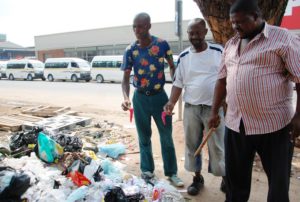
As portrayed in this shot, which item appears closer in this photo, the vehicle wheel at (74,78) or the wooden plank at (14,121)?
the wooden plank at (14,121)

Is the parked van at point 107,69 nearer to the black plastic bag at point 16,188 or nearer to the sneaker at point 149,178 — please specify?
the sneaker at point 149,178

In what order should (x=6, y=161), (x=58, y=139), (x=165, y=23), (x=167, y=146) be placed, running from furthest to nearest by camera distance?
1. (x=165, y=23)
2. (x=58, y=139)
3. (x=6, y=161)
4. (x=167, y=146)

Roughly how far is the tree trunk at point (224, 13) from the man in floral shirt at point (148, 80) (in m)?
1.22

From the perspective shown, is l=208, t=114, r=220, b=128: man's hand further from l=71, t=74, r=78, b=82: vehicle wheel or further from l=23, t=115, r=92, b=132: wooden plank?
l=71, t=74, r=78, b=82: vehicle wheel

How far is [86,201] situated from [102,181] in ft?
1.27

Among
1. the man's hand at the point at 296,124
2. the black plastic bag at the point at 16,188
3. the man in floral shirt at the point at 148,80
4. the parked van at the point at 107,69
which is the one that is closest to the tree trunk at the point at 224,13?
the man in floral shirt at the point at 148,80

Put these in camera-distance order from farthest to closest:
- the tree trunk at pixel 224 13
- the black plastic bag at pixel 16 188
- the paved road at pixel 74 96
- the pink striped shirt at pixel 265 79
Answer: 1. the paved road at pixel 74 96
2. the tree trunk at pixel 224 13
3. the black plastic bag at pixel 16 188
4. the pink striped shirt at pixel 265 79

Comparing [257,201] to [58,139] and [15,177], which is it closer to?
[15,177]

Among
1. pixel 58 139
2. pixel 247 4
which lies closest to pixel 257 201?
pixel 247 4

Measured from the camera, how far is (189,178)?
13.0 ft

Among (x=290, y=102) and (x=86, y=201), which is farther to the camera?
(x=86, y=201)

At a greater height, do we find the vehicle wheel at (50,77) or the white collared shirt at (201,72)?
the white collared shirt at (201,72)

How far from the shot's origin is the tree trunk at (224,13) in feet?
13.4

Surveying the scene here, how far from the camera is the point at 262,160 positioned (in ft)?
8.08
